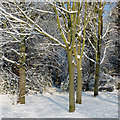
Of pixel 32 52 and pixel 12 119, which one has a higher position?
pixel 32 52

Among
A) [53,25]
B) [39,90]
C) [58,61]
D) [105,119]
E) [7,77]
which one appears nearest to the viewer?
[105,119]

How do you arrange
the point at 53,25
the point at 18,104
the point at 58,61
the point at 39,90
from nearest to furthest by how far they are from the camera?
the point at 18,104, the point at 39,90, the point at 53,25, the point at 58,61

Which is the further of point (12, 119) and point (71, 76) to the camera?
point (71, 76)

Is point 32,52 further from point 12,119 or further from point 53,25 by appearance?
point 12,119

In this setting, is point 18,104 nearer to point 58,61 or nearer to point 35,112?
point 35,112

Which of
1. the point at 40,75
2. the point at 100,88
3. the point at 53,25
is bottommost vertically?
the point at 100,88

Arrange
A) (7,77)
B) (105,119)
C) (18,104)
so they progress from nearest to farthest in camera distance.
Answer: (105,119), (18,104), (7,77)

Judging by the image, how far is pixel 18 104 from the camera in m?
7.64

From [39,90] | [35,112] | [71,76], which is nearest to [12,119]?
[35,112]

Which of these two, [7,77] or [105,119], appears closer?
[105,119]

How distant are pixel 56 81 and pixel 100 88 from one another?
3.80 metres

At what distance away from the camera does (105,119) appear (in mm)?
5102

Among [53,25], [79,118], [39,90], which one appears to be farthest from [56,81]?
[79,118]

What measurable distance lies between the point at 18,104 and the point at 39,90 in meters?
4.13
